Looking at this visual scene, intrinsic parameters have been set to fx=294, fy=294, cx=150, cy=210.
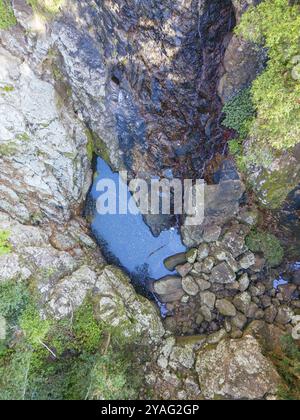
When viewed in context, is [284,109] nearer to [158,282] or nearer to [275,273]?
[275,273]

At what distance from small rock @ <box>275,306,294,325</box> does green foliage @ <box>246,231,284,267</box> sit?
136 centimetres

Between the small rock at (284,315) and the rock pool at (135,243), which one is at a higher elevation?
the rock pool at (135,243)

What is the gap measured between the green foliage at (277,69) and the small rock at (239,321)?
4982mm

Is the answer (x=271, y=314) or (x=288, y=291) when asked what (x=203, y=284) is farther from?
(x=288, y=291)

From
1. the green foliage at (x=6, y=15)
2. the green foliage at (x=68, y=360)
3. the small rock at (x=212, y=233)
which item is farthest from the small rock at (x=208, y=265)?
the green foliage at (x=6, y=15)

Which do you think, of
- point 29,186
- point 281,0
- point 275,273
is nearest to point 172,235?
point 275,273

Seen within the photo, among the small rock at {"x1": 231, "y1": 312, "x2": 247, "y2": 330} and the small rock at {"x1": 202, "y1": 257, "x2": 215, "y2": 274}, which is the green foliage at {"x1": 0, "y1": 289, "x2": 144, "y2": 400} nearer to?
the small rock at {"x1": 231, "y1": 312, "x2": 247, "y2": 330}

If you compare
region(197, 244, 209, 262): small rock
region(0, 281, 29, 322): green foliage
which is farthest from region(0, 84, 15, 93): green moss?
region(197, 244, 209, 262): small rock

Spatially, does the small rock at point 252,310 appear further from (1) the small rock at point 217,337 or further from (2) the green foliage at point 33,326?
(2) the green foliage at point 33,326

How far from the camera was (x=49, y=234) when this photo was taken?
921 centimetres

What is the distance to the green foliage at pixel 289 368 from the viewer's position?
6.85 metres

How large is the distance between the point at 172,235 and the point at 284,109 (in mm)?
5431

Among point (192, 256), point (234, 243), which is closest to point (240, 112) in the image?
point (234, 243)

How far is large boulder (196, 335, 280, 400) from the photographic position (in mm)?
7176
